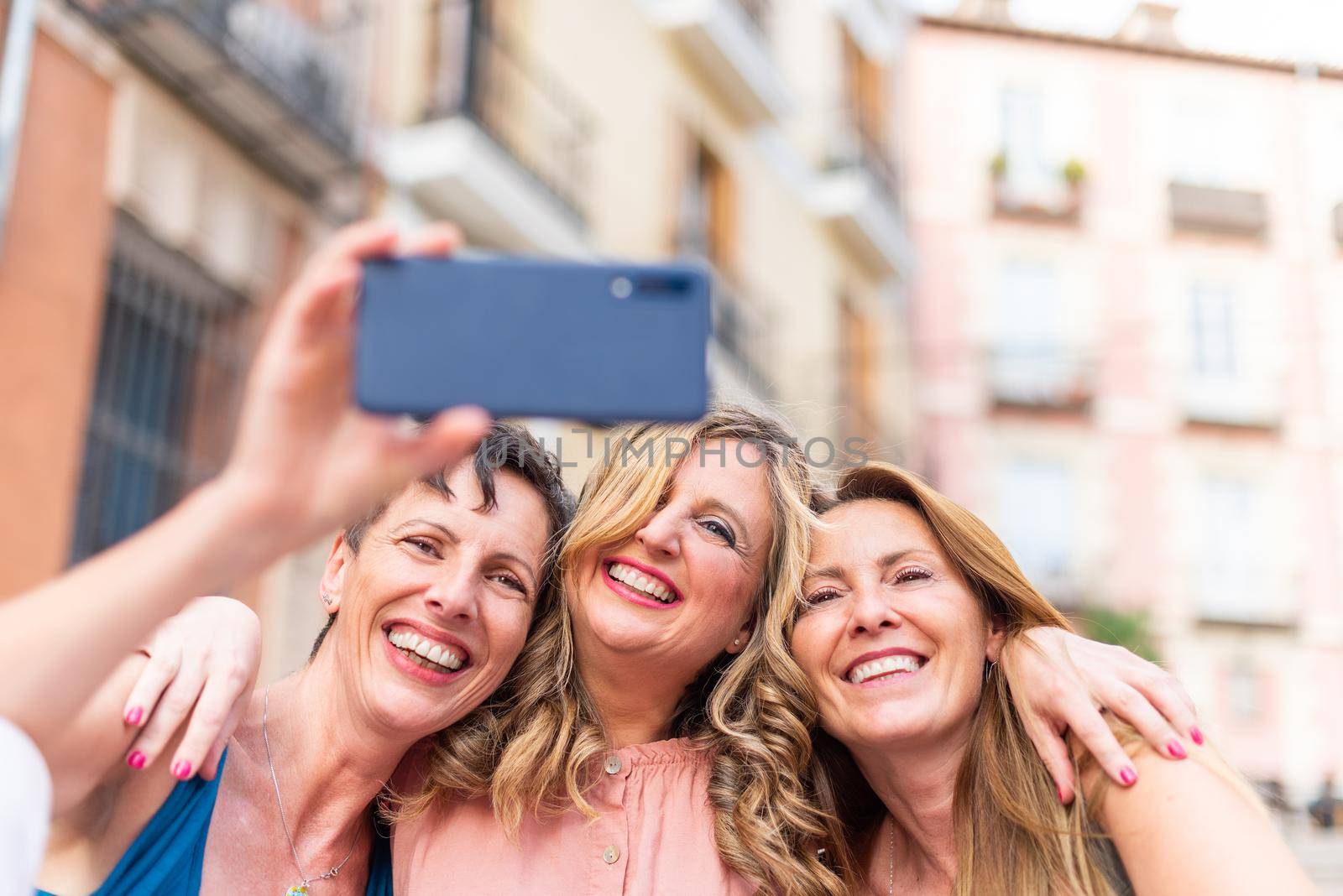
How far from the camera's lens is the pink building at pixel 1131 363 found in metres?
21.0

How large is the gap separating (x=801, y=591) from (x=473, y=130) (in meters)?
7.33

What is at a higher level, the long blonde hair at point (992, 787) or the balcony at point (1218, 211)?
the balcony at point (1218, 211)

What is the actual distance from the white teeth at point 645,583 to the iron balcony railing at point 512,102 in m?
7.38

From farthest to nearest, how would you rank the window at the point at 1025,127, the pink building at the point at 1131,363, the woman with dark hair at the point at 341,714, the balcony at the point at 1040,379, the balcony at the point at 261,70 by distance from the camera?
the window at the point at 1025,127, the balcony at the point at 1040,379, the pink building at the point at 1131,363, the balcony at the point at 261,70, the woman with dark hair at the point at 341,714

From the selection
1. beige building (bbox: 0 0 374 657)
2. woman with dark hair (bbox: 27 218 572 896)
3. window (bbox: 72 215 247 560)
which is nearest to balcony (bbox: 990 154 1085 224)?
beige building (bbox: 0 0 374 657)

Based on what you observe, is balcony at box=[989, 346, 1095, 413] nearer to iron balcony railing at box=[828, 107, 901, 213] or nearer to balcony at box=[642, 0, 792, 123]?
iron balcony railing at box=[828, 107, 901, 213]

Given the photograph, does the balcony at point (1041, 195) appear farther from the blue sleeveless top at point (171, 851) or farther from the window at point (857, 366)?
the blue sleeveless top at point (171, 851)

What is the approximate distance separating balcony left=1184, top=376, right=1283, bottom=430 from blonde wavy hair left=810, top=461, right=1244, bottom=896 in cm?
2008

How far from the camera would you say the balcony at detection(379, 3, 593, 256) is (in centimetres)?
990

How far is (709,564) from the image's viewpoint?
309 centimetres

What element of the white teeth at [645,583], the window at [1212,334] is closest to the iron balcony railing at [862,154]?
the window at [1212,334]

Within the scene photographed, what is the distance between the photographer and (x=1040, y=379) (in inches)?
869

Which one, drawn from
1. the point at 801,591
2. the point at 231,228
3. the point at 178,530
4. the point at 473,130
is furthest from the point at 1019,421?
the point at 178,530

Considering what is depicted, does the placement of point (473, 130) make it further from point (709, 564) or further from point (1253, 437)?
point (1253, 437)
